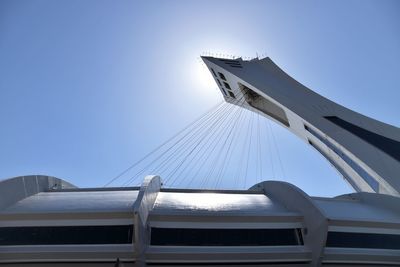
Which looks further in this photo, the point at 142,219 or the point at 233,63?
the point at 233,63

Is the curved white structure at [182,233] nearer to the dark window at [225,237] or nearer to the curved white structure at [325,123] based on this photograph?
the dark window at [225,237]

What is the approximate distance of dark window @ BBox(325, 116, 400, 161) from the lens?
24.3 metres

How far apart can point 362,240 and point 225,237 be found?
554 cm

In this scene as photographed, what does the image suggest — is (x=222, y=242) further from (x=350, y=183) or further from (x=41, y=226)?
(x=350, y=183)

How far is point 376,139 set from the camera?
25.9 meters

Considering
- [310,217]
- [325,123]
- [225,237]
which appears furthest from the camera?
[325,123]

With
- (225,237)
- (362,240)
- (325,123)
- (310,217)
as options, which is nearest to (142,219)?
(225,237)

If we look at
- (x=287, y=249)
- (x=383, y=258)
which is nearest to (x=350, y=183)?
(x=383, y=258)

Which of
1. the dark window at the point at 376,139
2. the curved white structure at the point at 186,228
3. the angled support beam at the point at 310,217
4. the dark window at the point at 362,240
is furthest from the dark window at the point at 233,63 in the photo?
the dark window at the point at 362,240

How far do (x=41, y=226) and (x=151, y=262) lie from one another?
13.8 ft

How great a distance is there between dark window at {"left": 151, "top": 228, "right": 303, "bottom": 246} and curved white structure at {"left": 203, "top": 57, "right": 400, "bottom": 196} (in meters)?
10.2

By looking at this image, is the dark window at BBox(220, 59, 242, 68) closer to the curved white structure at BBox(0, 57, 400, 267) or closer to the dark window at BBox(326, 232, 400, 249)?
the curved white structure at BBox(0, 57, 400, 267)

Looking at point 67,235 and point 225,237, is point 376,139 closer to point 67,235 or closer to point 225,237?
point 225,237

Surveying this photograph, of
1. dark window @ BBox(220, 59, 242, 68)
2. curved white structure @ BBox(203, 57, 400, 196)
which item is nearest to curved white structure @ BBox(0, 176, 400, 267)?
curved white structure @ BBox(203, 57, 400, 196)
